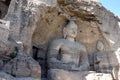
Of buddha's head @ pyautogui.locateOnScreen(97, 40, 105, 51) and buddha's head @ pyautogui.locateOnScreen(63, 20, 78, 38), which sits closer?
buddha's head @ pyautogui.locateOnScreen(63, 20, 78, 38)

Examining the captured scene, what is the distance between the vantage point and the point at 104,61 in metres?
7.56

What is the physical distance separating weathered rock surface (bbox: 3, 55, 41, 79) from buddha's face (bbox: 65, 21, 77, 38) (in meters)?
2.31

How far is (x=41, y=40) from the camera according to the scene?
721 cm

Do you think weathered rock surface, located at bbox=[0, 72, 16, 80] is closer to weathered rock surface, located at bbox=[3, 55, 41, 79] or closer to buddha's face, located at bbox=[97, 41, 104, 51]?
weathered rock surface, located at bbox=[3, 55, 41, 79]

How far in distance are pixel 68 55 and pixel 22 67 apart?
7.32 ft

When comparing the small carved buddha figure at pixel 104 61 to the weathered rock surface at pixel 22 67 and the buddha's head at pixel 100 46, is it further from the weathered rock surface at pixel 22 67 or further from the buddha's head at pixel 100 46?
the weathered rock surface at pixel 22 67

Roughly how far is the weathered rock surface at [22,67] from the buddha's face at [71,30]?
2.31 meters

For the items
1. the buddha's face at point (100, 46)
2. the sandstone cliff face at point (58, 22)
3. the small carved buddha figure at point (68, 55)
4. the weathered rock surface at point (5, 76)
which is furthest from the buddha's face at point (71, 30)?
the weathered rock surface at point (5, 76)

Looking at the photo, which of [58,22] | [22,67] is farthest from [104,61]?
[22,67]

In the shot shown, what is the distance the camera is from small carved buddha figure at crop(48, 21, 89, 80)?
6.80m

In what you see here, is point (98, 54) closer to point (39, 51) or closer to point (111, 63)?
point (111, 63)

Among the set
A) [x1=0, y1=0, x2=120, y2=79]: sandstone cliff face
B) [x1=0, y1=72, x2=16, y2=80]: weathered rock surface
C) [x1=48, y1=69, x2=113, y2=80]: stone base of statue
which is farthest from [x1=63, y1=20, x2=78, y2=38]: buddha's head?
[x1=0, y1=72, x2=16, y2=80]: weathered rock surface

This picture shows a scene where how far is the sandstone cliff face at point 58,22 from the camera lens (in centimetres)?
613

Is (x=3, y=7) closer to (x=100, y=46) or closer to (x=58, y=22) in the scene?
(x=58, y=22)
